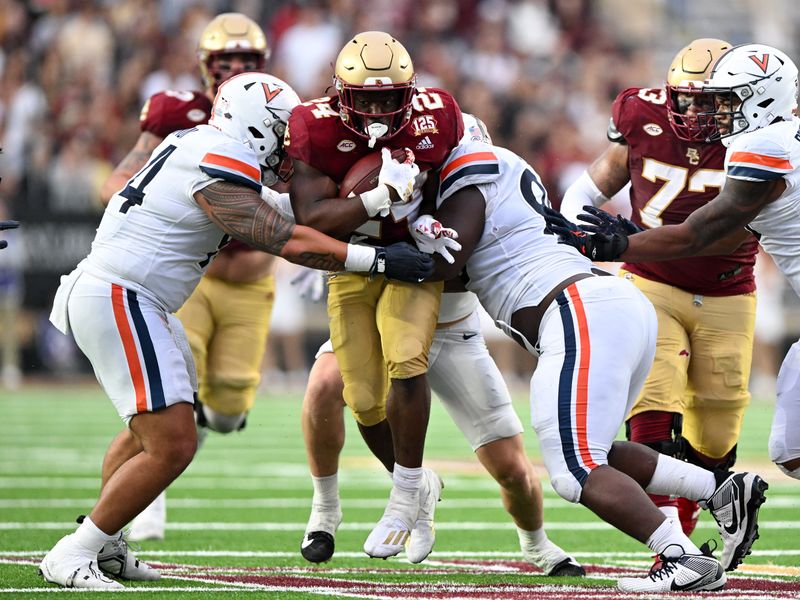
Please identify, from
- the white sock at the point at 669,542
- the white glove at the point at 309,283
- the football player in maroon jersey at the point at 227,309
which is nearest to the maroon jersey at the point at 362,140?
the white sock at the point at 669,542

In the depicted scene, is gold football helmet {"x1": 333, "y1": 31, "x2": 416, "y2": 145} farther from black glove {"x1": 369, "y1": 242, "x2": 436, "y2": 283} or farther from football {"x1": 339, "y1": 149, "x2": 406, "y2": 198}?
black glove {"x1": 369, "y1": 242, "x2": 436, "y2": 283}

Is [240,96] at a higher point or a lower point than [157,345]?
higher

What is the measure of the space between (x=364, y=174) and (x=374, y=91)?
27 centimetres

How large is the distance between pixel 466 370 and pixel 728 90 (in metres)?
1.34

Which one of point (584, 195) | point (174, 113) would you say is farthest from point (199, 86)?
point (584, 195)

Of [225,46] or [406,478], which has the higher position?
[225,46]

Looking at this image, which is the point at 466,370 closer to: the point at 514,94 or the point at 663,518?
the point at 663,518

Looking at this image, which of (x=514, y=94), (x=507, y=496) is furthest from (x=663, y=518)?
(x=514, y=94)

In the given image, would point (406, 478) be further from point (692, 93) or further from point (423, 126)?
point (692, 93)

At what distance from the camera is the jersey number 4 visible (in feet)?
15.6

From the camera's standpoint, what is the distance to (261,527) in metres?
6.37

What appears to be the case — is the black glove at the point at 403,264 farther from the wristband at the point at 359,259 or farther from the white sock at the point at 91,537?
the white sock at the point at 91,537

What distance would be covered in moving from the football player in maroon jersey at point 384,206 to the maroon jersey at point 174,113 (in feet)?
5.30

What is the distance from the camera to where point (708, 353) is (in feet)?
18.0
